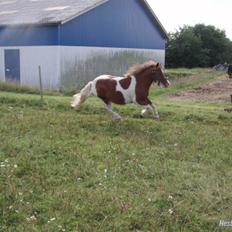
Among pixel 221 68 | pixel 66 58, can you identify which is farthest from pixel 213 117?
pixel 221 68

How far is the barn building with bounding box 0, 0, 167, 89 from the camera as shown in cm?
2356

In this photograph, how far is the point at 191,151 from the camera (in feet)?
29.4

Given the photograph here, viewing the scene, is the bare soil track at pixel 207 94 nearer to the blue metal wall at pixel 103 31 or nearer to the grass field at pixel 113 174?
the blue metal wall at pixel 103 31

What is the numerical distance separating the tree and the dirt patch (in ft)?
80.7

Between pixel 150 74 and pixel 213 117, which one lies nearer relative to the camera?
pixel 150 74

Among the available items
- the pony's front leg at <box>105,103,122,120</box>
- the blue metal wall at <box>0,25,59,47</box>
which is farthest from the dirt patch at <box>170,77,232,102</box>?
the pony's front leg at <box>105,103,122,120</box>

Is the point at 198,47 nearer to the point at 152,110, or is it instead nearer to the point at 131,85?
the point at 152,110

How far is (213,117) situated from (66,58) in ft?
40.8

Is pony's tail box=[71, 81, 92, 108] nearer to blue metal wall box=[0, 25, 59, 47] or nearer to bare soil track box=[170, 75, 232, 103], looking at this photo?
bare soil track box=[170, 75, 232, 103]

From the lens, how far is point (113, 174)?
7.48 metres

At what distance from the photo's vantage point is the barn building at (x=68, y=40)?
2356 centimetres

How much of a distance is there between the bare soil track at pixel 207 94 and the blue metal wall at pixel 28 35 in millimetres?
6563

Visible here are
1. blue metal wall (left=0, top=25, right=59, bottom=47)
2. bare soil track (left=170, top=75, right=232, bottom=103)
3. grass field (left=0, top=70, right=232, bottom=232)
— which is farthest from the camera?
blue metal wall (left=0, top=25, right=59, bottom=47)

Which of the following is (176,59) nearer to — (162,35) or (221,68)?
(221,68)
